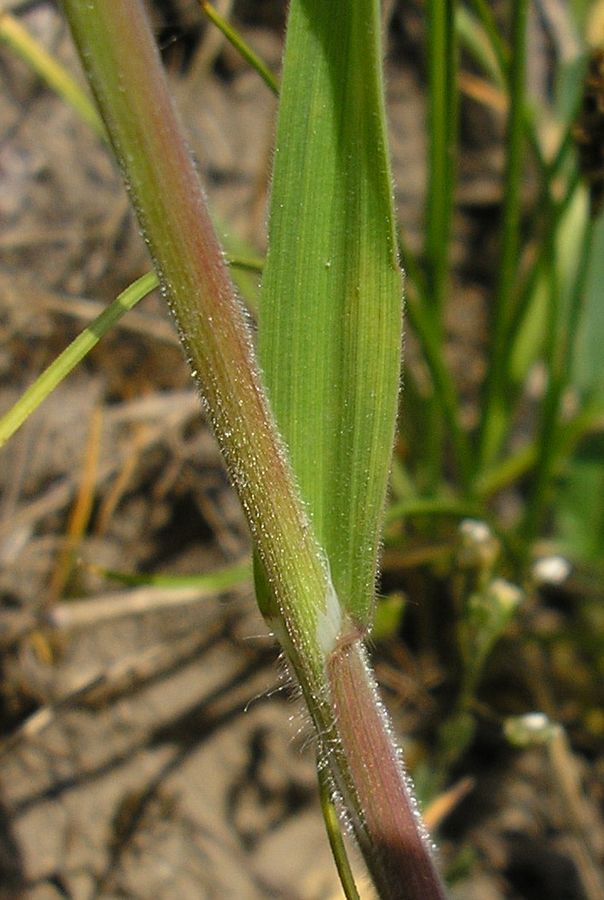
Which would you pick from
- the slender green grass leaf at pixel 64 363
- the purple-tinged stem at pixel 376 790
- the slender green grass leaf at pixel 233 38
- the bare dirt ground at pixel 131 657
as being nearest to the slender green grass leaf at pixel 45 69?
the bare dirt ground at pixel 131 657

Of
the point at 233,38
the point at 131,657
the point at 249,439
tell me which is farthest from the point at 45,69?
the point at 249,439

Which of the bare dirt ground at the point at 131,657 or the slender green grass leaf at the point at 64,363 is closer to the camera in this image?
the slender green grass leaf at the point at 64,363

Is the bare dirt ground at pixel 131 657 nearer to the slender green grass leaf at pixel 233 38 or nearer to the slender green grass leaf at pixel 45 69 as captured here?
the slender green grass leaf at pixel 45 69

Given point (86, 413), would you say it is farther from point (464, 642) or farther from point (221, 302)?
point (221, 302)

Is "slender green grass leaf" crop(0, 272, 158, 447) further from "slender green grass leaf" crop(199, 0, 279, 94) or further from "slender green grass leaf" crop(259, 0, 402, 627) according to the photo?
"slender green grass leaf" crop(199, 0, 279, 94)

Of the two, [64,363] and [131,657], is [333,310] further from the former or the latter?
[131,657]

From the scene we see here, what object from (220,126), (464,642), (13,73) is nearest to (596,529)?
(464,642)
